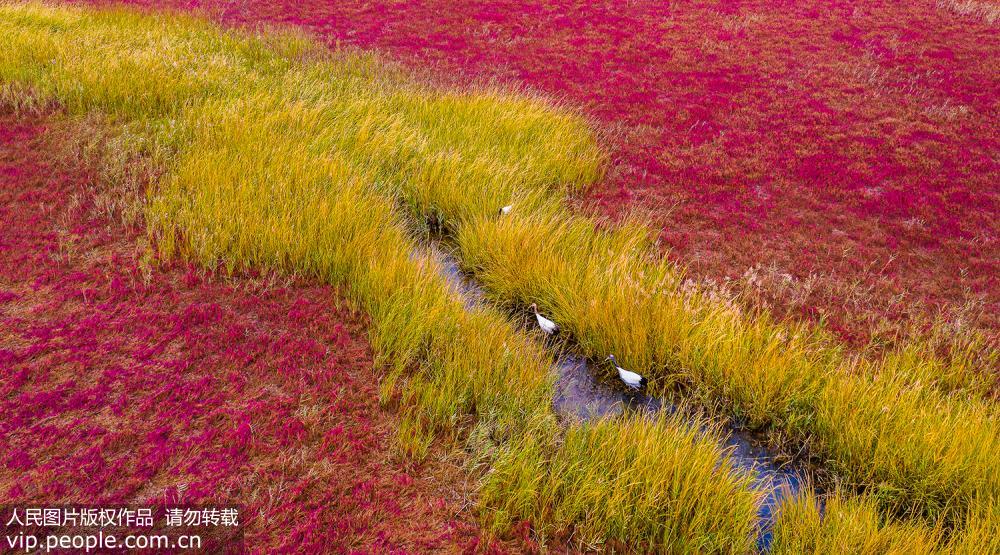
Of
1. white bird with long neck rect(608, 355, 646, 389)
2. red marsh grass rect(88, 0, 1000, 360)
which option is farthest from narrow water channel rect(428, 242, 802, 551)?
red marsh grass rect(88, 0, 1000, 360)

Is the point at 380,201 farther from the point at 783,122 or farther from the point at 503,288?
the point at 783,122

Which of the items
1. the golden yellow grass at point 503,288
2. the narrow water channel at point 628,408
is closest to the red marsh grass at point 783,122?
the golden yellow grass at point 503,288

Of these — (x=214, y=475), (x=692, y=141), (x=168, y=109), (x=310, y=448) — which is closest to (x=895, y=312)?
(x=692, y=141)

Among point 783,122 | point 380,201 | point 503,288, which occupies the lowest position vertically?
point 503,288

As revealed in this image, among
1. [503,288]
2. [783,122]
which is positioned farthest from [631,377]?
[783,122]

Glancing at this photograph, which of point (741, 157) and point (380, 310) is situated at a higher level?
point (741, 157)

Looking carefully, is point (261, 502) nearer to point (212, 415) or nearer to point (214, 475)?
point (214, 475)
